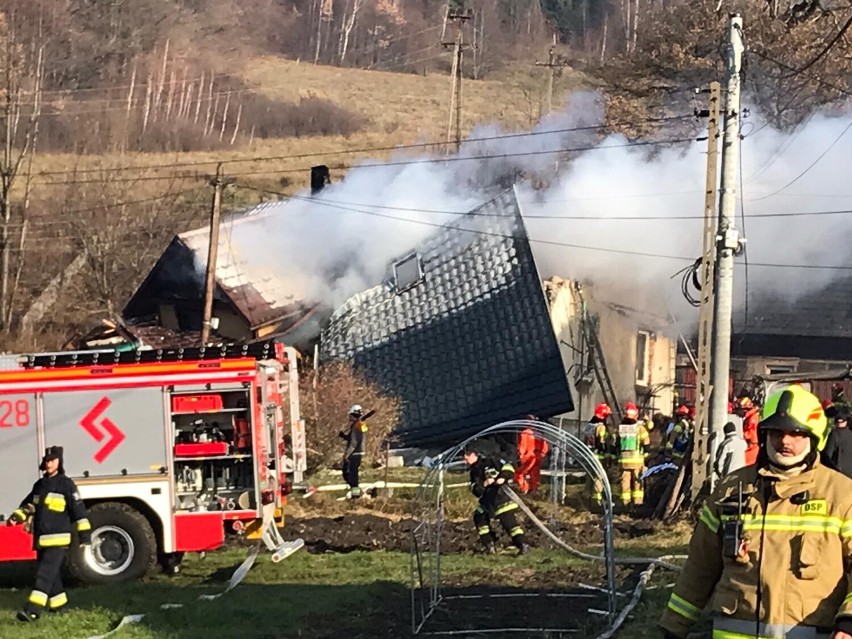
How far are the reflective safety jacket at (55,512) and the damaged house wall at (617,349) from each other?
706 inches

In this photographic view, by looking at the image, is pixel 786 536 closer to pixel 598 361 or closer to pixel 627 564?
pixel 627 564

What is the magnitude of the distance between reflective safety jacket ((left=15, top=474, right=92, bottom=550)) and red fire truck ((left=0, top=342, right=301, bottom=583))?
1.44 m

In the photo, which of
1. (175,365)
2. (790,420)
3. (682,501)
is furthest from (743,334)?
(790,420)

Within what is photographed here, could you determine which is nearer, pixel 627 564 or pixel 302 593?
pixel 302 593

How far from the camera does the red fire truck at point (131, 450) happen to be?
37.4ft

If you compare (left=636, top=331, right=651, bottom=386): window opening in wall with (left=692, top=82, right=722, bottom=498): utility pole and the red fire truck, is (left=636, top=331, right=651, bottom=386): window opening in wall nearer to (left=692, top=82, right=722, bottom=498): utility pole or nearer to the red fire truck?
(left=692, top=82, right=722, bottom=498): utility pole

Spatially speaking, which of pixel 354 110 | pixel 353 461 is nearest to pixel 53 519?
pixel 353 461

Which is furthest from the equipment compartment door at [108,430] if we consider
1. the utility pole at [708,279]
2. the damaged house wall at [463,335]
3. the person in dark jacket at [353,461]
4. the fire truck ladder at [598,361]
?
the fire truck ladder at [598,361]

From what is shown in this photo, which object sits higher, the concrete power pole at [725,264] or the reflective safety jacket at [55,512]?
the concrete power pole at [725,264]

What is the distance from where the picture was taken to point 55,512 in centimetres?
991

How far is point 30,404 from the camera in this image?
37.5 feet

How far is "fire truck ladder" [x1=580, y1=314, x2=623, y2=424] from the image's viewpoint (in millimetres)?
28469

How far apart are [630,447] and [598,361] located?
41.0 ft

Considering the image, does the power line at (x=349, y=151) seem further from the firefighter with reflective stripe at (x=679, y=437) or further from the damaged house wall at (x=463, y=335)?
the firefighter with reflective stripe at (x=679, y=437)
